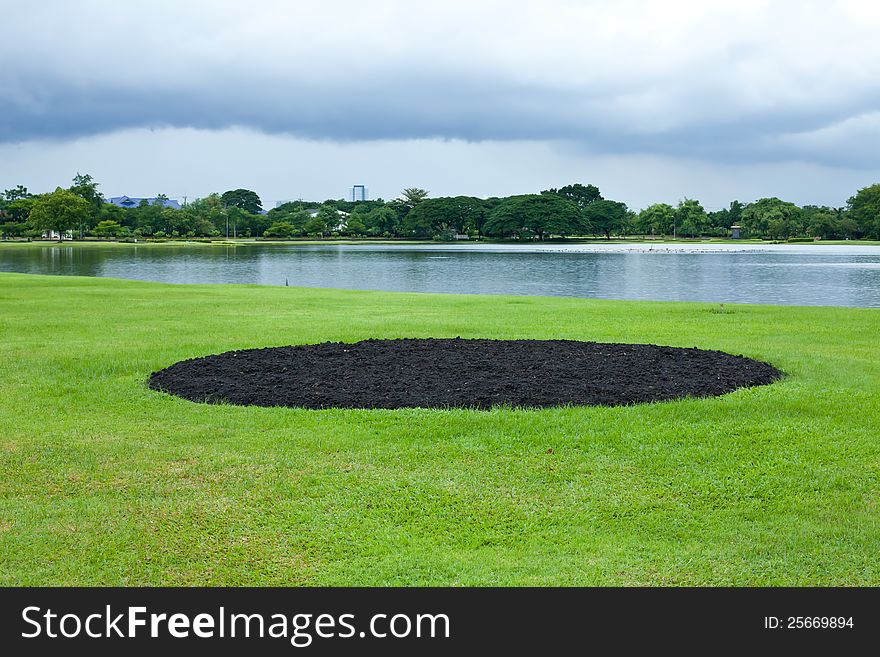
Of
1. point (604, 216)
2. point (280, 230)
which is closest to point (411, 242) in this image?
point (280, 230)

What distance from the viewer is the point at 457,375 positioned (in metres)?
9.44

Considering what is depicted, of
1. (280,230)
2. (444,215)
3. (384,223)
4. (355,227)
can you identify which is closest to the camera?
(280,230)

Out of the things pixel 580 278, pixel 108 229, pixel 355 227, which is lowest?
pixel 580 278

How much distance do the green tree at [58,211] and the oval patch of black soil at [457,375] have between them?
115m

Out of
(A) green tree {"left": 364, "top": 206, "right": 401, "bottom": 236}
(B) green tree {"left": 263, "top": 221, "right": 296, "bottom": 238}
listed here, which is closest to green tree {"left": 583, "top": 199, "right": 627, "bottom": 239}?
(A) green tree {"left": 364, "top": 206, "right": 401, "bottom": 236}

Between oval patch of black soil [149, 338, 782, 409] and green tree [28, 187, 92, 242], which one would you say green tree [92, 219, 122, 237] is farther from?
oval patch of black soil [149, 338, 782, 409]

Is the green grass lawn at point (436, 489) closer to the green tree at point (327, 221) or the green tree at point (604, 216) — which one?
the green tree at point (327, 221)

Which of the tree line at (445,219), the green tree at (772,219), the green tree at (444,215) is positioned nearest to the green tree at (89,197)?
the tree line at (445,219)

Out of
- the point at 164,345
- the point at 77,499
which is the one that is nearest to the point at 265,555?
the point at 77,499

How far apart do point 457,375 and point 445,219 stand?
138 m

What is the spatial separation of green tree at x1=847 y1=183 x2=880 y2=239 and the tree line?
0.16m

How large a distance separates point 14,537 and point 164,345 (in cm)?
777

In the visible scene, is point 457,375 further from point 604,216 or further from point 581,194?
point 581,194
